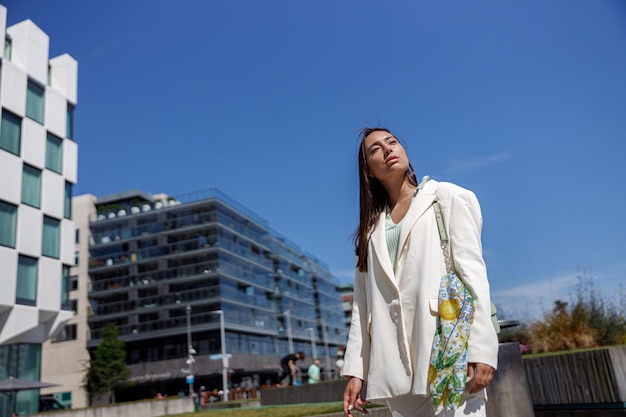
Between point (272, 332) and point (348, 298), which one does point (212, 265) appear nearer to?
point (272, 332)

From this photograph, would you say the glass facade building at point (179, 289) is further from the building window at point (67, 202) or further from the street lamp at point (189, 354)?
the building window at point (67, 202)

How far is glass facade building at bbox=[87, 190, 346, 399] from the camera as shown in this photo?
215 ft

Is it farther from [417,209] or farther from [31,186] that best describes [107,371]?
[417,209]

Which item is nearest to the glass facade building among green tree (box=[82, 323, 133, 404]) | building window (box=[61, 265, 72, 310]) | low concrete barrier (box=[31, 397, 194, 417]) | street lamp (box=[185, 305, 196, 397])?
street lamp (box=[185, 305, 196, 397])

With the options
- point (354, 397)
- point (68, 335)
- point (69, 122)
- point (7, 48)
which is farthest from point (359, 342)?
point (68, 335)

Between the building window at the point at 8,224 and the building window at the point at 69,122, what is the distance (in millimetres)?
6917

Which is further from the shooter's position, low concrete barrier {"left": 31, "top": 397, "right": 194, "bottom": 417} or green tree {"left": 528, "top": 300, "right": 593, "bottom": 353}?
low concrete barrier {"left": 31, "top": 397, "right": 194, "bottom": 417}

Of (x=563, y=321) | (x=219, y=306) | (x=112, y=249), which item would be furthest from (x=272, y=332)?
(x=563, y=321)

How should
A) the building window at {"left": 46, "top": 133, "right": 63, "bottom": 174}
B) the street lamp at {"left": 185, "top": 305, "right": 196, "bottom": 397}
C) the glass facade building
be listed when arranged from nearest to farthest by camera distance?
the building window at {"left": 46, "top": 133, "right": 63, "bottom": 174} → the street lamp at {"left": 185, "top": 305, "right": 196, "bottom": 397} → the glass facade building

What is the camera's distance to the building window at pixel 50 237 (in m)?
30.7

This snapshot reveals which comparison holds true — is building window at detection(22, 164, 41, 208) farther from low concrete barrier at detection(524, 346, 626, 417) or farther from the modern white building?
low concrete barrier at detection(524, 346, 626, 417)

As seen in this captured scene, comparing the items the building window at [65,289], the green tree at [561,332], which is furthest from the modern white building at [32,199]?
the green tree at [561,332]

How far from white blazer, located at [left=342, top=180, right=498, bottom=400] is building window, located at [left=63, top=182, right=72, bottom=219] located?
33.4m

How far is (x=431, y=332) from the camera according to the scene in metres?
2.20
